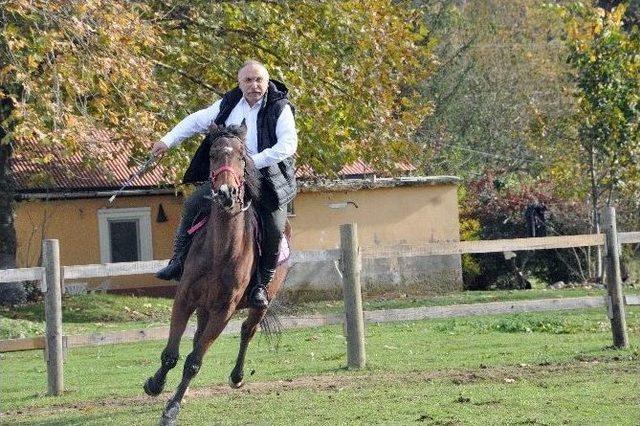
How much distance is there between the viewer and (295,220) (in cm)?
3322

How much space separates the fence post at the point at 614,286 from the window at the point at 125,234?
19.6 meters

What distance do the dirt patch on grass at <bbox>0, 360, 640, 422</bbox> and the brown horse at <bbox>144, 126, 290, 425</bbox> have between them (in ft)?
4.74

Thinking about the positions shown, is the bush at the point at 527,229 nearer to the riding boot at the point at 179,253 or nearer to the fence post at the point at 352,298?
the fence post at the point at 352,298

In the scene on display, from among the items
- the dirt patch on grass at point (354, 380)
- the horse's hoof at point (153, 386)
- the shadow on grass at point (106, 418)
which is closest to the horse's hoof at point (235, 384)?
the dirt patch on grass at point (354, 380)

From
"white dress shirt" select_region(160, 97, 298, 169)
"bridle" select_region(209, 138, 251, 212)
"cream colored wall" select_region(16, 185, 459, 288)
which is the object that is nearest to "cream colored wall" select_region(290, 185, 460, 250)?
"cream colored wall" select_region(16, 185, 459, 288)

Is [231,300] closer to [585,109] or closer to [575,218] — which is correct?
[585,109]

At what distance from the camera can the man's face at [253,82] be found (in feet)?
35.0

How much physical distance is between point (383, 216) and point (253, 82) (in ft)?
77.6

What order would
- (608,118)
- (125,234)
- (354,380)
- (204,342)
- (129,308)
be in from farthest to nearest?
(125,234) → (608,118) → (129,308) → (354,380) → (204,342)

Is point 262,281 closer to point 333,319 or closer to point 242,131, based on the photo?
point 242,131

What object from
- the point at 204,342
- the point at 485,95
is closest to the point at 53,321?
the point at 204,342

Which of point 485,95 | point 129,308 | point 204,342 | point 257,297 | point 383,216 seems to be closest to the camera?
point 204,342

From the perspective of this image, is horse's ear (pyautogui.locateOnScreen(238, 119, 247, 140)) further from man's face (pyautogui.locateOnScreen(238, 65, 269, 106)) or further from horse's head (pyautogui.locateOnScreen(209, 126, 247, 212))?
man's face (pyautogui.locateOnScreen(238, 65, 269, 106))

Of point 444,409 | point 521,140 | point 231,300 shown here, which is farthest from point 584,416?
point 521,140
